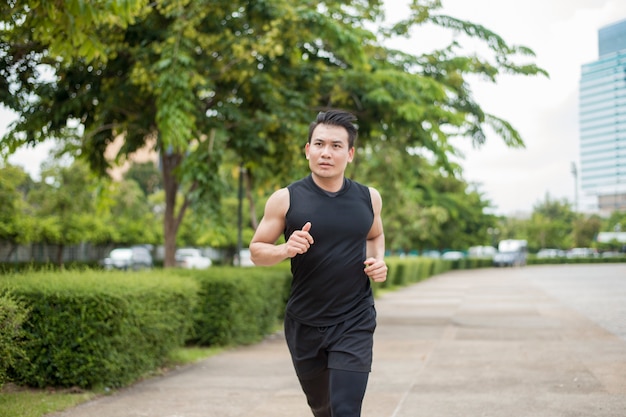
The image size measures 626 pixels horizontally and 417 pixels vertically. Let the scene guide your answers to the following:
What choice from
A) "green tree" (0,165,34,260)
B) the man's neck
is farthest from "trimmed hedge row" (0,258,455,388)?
"green tree" (0,165,34,260)

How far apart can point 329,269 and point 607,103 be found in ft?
38.6

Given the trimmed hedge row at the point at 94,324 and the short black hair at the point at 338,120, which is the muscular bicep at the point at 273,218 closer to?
the short black hair at the point at 338,120

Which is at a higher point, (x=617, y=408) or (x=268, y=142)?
(x=268, y=142)

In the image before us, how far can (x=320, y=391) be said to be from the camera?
4316mm

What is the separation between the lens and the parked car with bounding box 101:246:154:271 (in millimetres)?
37312

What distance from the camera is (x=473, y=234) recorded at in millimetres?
64938

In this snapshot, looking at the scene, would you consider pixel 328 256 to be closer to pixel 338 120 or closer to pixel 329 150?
pixel 329 150

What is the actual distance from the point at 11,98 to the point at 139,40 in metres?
2.36

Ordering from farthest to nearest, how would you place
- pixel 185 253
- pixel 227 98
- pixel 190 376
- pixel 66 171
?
1. pixel 185 253
2. pixel 66 171
3. pixel 227 98
4. pixel 190 376

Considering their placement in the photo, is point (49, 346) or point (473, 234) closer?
point (49, 346)

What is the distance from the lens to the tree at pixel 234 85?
11.5 metres

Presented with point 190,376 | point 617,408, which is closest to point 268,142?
point 190,376

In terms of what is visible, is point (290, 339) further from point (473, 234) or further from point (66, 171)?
point (473, 234)


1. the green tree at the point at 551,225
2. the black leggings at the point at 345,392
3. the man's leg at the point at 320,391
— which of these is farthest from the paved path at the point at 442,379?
the green tree at the point at 551,225
